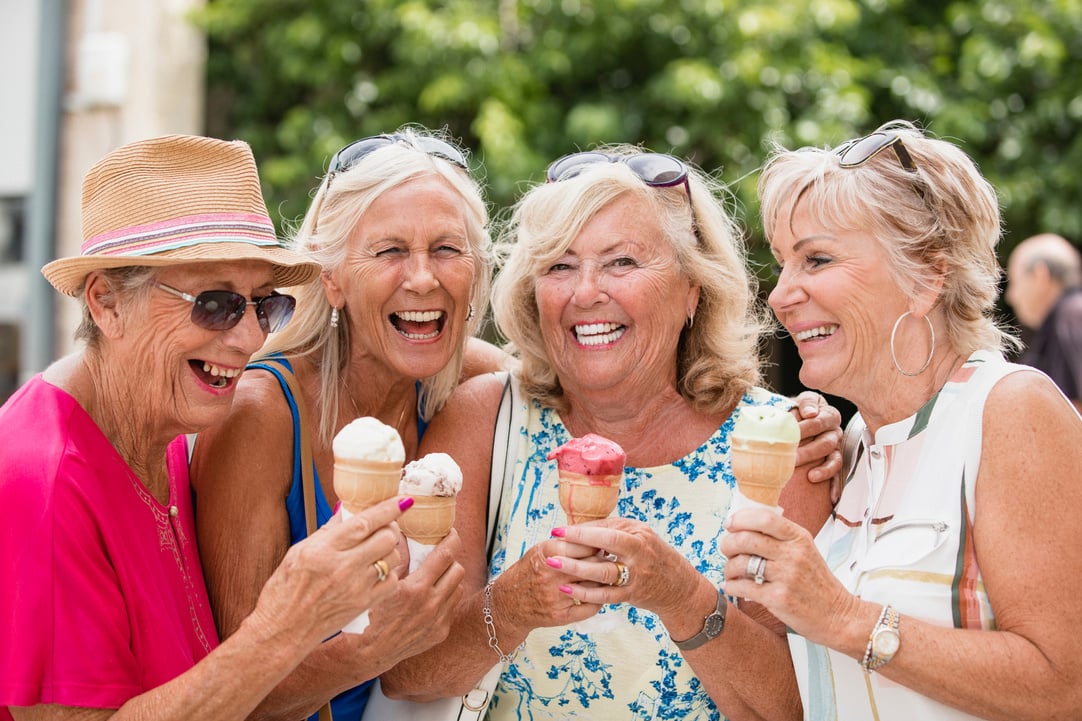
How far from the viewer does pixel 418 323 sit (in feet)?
11.8

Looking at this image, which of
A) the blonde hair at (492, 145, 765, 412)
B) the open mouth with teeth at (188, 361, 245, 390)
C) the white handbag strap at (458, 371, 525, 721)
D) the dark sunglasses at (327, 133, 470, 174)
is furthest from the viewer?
the dark sunglasses at (327, 133, 470, 174)

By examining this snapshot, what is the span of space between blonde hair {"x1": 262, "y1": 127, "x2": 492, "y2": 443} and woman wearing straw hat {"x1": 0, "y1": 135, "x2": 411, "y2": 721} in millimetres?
391

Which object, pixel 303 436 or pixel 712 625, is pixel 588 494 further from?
pixel 303 436

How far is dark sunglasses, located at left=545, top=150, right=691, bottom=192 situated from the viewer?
364 cm

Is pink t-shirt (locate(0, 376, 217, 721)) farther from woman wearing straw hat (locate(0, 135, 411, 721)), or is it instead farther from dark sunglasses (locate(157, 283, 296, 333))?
dark sunglasses (locate(157, 283, 296, 333))

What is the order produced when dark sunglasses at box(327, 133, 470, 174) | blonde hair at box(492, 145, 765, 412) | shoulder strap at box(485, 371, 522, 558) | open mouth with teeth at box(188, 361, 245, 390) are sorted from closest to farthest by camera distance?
open mouth with teeth at box(188, 361, 245, 390)
shoulder strap at box(485, 371, 522, 558)
blonde hair at box(492, 145, 765, 412)
dark sunglasses at box(327, 133, 470, 174)

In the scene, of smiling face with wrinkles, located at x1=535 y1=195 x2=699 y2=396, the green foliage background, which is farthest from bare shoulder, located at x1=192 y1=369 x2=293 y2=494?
the green foliage background

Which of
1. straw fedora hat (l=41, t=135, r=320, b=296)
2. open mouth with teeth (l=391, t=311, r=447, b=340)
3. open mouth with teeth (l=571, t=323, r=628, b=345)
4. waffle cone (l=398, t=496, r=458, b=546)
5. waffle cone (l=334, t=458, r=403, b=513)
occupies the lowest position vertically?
waffle cone (l=398, t=496, r=458, b=546)

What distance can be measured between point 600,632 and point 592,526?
57 centimetres

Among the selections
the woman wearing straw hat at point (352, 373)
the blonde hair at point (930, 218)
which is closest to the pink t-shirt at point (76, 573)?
the woman wearing straw hat at point (352, 373)

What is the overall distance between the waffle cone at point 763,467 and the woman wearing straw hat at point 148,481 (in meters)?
0.93

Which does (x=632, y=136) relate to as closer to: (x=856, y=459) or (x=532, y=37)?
(x=532, y=37)

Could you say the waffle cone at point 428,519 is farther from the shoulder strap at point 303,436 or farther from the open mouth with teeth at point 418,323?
the open mouth with teeth at point 418,323

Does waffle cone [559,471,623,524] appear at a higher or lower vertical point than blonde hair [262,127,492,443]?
lower
